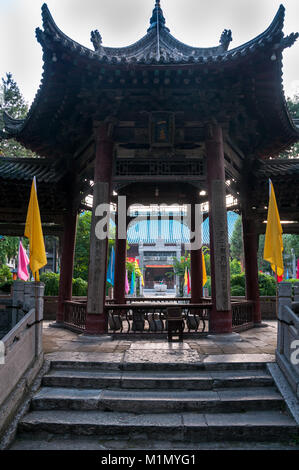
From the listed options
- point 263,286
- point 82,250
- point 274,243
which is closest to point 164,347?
point 274,243

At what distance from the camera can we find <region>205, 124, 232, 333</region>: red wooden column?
7613 mm

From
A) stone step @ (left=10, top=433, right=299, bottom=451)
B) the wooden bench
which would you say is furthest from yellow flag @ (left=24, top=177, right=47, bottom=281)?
the wooden bench

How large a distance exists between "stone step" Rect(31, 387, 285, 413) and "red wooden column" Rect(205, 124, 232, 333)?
9.28ft

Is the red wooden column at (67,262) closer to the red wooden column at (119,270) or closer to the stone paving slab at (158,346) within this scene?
the red wooden column at (119,270)

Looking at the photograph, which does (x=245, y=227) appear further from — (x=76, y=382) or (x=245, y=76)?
(x=76, y=382)

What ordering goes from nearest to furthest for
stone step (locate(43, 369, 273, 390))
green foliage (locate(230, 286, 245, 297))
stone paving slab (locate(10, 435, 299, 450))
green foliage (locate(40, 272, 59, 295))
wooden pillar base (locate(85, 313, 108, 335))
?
stone paving slab (locate(10, 435, 299, 450))
stone step (locate(43, 369, 273, 390))
wooden pillar base (locate(85, 313, 108, 335))
green foliage (locate(40, 272, 59, 295))
green foliage (locate(230, 286, 245, 297))

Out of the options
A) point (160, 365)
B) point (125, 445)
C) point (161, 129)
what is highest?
point (161, 129)

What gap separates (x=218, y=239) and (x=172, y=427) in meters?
4.61

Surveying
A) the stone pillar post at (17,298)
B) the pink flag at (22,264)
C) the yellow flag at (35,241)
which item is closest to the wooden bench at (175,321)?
the yellow flag at (35,241)

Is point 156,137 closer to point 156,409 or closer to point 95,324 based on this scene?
point 95,324

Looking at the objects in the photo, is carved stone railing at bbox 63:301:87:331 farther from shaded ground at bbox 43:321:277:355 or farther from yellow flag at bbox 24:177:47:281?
yellow flag at bbox 24:177:47:281

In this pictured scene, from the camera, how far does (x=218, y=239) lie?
7770 mm

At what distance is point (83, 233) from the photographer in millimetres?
25875

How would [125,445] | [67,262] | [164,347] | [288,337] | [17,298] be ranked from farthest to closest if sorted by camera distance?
[67,262] → [164,347] → [17,298] → [288,337] → [125,445]
